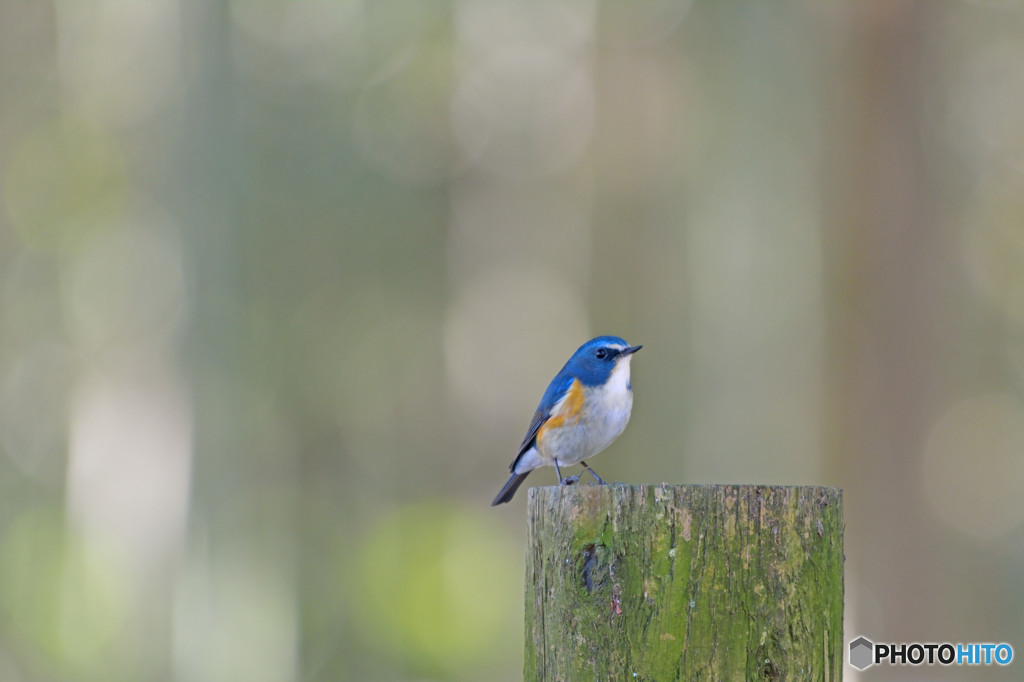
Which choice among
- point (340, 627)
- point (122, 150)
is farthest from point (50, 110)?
point (340, 627)

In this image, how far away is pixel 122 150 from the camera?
460 inches

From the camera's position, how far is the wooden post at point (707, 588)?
1.87 m

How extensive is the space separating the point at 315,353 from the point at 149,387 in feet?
6.54

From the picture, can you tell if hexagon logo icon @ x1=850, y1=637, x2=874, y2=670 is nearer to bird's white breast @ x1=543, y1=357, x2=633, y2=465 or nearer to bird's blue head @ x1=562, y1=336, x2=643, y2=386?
bird's white breast @ x1=543, y1=357, x2=633, y2=465

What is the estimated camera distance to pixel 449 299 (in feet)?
40.4

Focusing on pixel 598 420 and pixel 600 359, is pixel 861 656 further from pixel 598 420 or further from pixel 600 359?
pixel 600 359

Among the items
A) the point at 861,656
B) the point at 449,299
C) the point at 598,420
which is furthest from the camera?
the point at 449,299

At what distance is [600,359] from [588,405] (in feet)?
0.73

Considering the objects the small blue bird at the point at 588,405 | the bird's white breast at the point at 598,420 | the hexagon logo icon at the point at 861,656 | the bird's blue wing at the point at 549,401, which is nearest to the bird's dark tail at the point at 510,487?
the bird's blue wing at the point at 549,401

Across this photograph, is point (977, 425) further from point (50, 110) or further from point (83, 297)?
point (50, 110)

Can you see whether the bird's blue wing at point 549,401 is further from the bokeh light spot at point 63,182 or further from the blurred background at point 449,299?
the bokeh light spot at point 63,182

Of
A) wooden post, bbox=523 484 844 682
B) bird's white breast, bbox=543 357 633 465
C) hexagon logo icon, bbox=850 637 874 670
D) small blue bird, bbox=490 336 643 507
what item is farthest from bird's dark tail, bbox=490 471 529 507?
wooden post, bbox=523 484 844 682

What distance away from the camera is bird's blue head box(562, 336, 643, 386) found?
4.33 metres

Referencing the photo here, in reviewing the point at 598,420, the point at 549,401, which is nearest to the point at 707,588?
the point at 598,420
